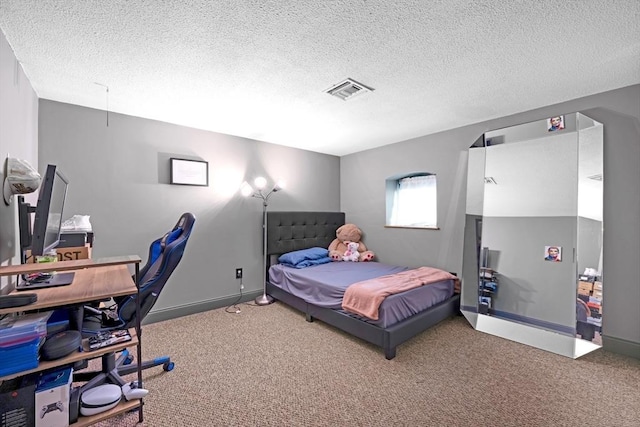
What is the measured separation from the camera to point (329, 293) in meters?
2.79

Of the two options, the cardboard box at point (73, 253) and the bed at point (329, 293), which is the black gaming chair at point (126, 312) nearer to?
the cardboard box at point (73, 253)

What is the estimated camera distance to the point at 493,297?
295 cm

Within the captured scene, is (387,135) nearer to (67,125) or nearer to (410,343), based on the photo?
(410,343)

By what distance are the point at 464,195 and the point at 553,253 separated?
1039 millimetres

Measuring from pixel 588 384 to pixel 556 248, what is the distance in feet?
3.94

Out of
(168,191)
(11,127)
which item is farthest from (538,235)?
(11,127)

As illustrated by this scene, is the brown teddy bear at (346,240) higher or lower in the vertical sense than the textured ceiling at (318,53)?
lower

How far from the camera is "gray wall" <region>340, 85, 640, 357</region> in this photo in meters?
2.27

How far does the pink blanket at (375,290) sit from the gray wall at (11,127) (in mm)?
2427

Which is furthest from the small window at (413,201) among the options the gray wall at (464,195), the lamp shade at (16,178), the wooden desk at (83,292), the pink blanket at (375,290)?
the lamp shade at (16,178)

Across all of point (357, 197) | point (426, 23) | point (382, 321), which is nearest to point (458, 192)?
point (357, 197)

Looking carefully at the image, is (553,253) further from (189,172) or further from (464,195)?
(189,172)

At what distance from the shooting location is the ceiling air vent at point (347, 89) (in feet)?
7.32

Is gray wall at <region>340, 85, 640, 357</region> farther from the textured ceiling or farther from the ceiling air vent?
the ceiling air vent
